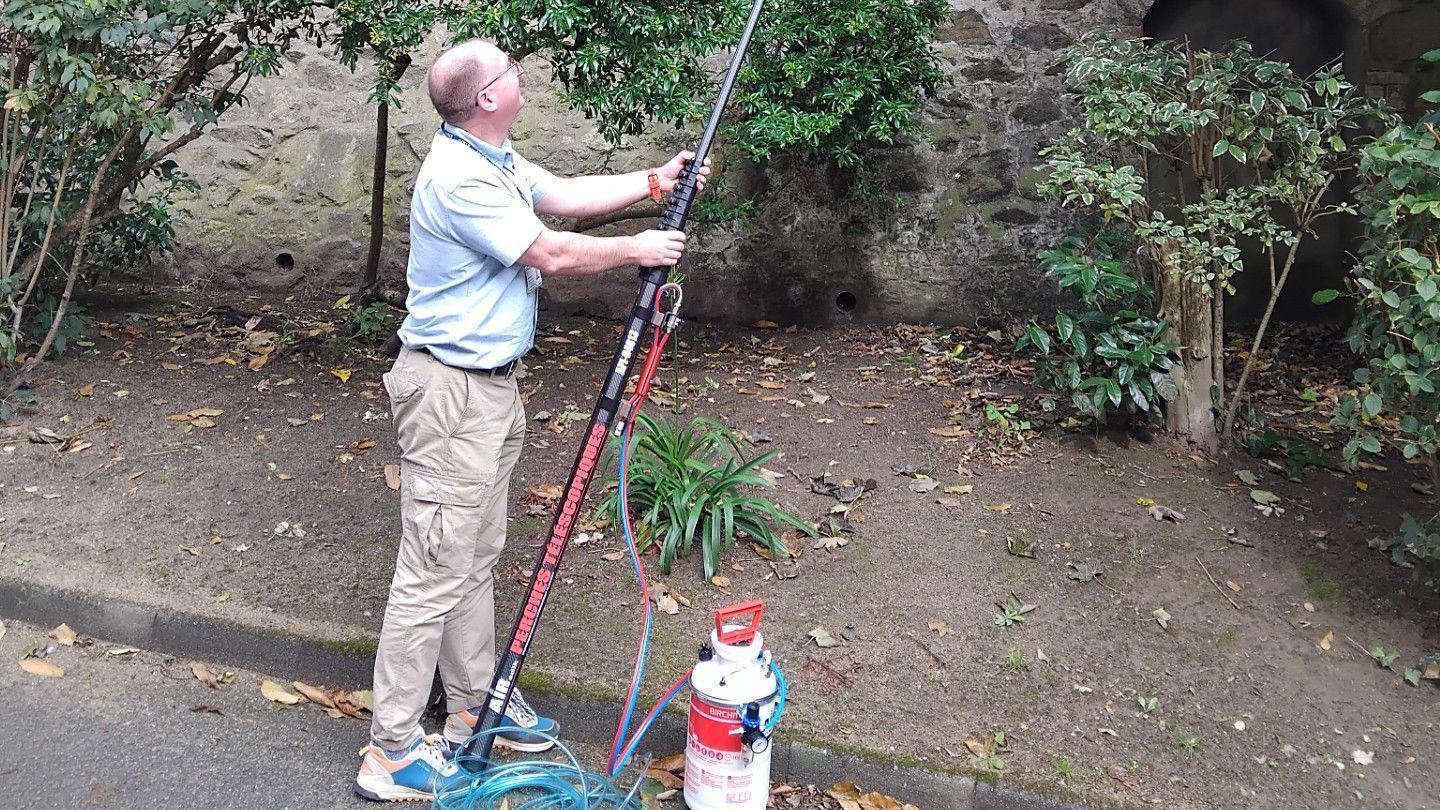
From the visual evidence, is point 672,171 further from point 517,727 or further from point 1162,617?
point 1162,617

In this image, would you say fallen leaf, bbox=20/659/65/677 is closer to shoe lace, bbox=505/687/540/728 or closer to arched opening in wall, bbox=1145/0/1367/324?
shoe lace, bbox=505/687/540/728

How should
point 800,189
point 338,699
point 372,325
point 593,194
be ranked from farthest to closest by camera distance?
1. point 800,189
2. point 372,325
3. point 338,699
4. point 593,194

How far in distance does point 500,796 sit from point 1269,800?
2327mm

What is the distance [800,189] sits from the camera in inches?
285

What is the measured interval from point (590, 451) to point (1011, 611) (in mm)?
1820

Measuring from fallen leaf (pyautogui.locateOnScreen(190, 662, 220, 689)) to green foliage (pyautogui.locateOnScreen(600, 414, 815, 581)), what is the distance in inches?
61.6

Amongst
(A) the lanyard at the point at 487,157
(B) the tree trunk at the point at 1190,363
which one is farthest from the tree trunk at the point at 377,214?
→ (B) the tree trunk at the point at 1190,363

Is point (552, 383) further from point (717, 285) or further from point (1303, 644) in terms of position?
point (1303, 644)

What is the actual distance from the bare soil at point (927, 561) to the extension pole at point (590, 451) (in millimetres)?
493

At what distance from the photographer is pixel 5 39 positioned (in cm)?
582

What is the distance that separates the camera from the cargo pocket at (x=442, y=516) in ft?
11.1

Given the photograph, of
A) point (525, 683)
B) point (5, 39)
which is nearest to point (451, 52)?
point (525, 683)

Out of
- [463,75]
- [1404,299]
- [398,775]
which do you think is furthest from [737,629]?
[1404,299]

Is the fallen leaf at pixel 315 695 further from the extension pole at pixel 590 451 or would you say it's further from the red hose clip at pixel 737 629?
the red hose clip at pixel 737 629
